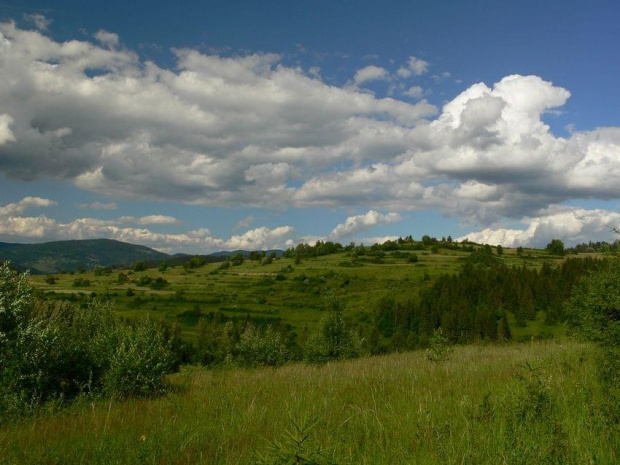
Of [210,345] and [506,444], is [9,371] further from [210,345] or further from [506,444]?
[210,345]

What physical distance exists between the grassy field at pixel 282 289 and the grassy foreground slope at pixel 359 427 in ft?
408

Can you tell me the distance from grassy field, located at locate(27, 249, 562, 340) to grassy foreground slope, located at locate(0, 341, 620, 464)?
12432 cm

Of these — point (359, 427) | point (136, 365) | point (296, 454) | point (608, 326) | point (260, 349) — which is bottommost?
point (260, 349)

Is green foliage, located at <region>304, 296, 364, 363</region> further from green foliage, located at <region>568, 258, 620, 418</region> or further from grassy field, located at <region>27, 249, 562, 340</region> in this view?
grassy field, located at <region>27, 249, 562, 340</region>

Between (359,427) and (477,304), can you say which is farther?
(477,304)

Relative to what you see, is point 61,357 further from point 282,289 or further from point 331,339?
point 282,289

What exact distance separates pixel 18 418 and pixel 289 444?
7916mm

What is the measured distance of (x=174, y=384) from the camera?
457 inches

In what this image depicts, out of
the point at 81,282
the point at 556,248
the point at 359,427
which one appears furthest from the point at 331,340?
the point at 556,248

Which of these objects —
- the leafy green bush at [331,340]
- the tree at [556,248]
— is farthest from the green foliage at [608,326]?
the tree at [556,248]

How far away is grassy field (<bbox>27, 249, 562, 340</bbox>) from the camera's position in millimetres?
145250

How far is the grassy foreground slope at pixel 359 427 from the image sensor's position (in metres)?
4.19

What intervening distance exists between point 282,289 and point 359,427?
16562 cm

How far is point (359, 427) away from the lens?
217 inches
